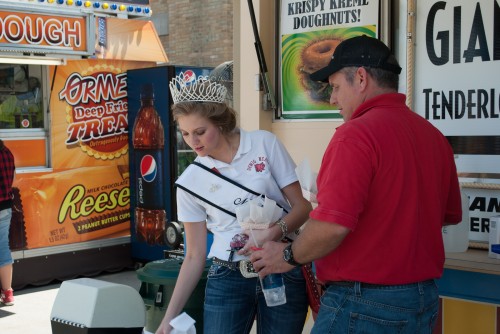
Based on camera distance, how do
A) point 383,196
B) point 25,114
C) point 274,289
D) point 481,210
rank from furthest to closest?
1. point 25,114
2. point 481,210
3. point 274,289
4. point 383,196

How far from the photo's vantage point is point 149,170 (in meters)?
8.50

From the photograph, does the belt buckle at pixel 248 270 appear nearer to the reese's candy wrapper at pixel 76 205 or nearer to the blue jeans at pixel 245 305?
the blue jeans at pixel 245 305

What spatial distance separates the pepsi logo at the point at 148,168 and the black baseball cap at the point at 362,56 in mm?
6076

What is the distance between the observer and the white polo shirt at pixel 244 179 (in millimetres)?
2936

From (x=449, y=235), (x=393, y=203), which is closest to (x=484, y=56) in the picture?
(x=449, y=235)

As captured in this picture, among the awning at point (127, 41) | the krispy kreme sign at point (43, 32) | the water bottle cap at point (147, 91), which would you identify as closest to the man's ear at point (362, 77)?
the krispy kreme sign at point (43, 32)

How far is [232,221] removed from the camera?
2.92 m

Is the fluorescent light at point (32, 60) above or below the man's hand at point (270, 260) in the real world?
above

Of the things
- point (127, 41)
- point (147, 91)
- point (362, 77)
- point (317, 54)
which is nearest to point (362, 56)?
point (362, 77)

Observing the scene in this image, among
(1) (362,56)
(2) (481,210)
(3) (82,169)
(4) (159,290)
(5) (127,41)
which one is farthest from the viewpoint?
(5) (127,41)

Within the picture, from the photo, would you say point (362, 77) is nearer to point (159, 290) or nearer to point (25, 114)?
point (159, 290)

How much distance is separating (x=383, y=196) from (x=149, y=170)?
21.0ft

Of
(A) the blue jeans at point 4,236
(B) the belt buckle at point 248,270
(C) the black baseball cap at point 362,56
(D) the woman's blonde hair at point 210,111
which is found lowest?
(A) the blue jeans at point 4,236

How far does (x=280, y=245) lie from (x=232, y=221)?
14.3 inches
